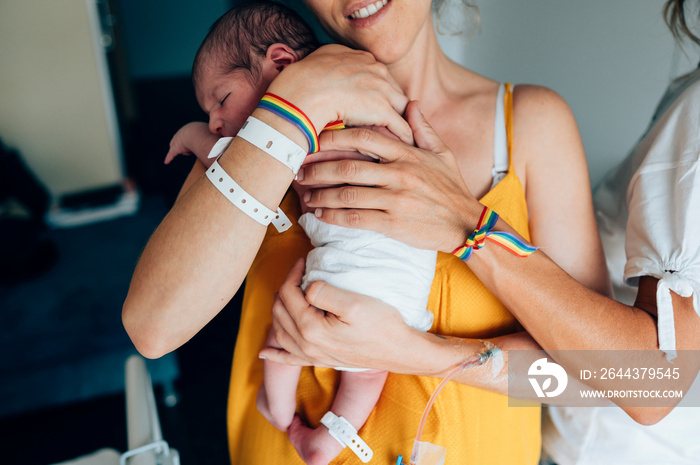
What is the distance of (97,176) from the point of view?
3.32 metres

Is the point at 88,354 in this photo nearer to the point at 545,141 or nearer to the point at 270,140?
the point at 270,140

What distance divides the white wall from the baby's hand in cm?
106

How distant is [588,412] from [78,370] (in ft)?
7.15

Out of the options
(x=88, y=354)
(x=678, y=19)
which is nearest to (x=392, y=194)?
(x=678, y=19)

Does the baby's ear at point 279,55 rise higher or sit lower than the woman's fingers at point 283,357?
higher

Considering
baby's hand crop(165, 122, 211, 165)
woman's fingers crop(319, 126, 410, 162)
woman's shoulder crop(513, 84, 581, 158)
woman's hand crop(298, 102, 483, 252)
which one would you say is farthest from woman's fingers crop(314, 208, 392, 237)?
woman's shoulder crop(513, 84, 581, 158)

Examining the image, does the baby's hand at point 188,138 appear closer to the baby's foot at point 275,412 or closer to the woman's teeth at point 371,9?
the woman's teeth at point 371,9

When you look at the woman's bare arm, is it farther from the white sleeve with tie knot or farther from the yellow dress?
the white sleeve with tie knot

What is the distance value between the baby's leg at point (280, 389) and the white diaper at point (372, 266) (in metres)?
0.19

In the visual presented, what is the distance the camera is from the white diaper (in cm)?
82

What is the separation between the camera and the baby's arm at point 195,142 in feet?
2.93

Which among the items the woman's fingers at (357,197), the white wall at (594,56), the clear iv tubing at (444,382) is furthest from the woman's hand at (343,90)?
the white wall at (594,56)

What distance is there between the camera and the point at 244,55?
2.95ft

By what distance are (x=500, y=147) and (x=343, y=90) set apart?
0.45 metres
